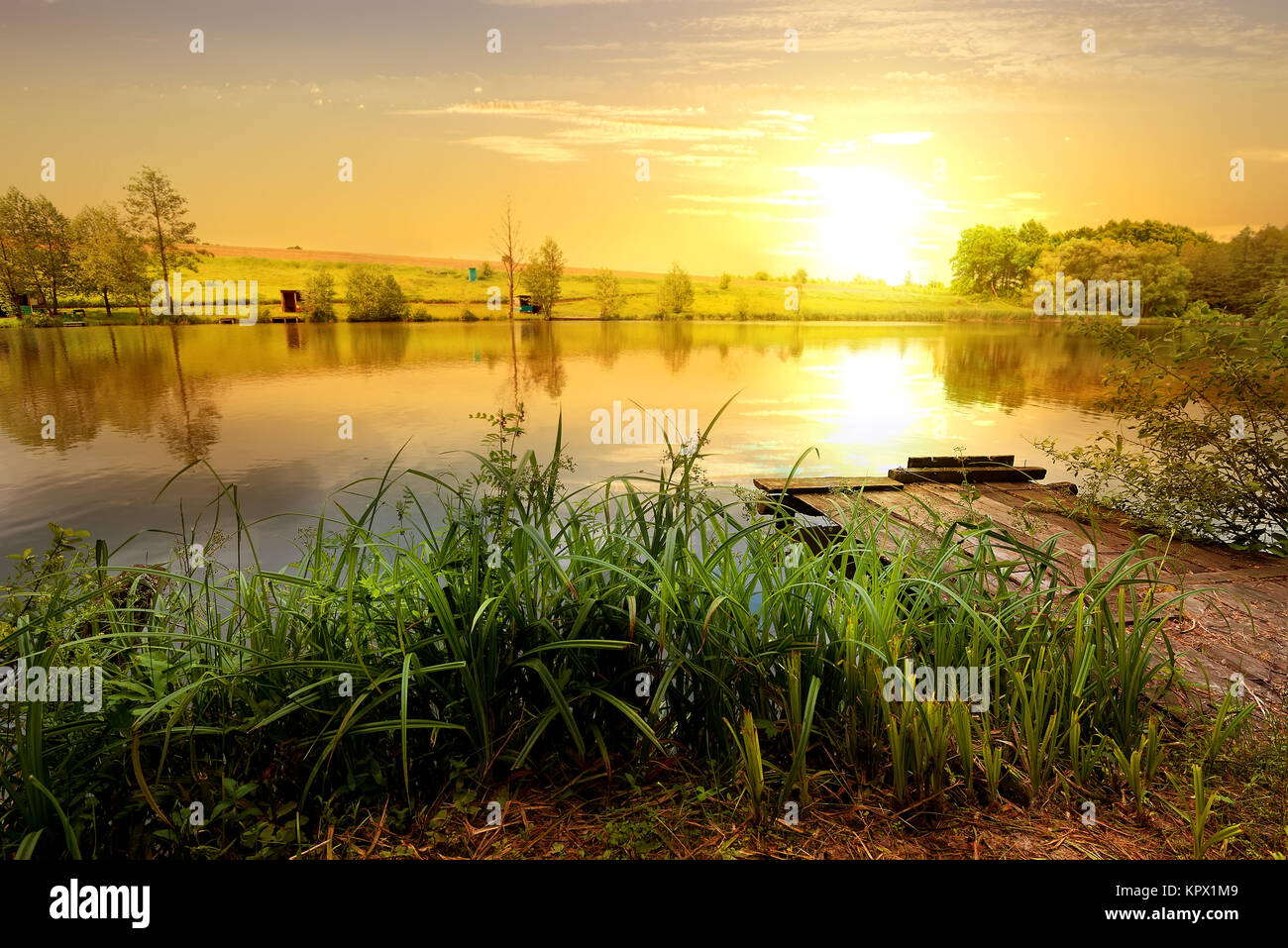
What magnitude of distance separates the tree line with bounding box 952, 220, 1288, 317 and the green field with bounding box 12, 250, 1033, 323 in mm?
2214

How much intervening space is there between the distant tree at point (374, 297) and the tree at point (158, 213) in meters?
6.42

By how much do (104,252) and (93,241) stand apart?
A: 1.51 feet

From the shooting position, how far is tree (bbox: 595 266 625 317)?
1203 inches

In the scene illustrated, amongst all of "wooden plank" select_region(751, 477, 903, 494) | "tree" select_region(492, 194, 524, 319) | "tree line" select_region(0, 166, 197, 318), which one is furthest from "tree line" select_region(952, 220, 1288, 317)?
"tree line" select_region(0, 166, 197, 318)

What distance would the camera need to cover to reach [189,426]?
13.2 metres

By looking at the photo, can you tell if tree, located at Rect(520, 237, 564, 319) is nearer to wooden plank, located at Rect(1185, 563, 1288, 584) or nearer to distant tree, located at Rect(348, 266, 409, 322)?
distant tree, located at Rect(348, 266, 409, 322)

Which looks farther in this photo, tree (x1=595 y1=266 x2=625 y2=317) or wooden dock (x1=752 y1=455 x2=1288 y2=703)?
tree (x1=595 y1=266 x2=625 y2=317)

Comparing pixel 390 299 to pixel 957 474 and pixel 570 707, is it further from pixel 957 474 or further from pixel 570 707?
pixel 570 707

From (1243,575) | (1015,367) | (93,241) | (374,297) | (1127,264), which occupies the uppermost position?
(93,241)

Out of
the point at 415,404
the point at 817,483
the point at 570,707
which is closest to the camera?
the point at 570,707

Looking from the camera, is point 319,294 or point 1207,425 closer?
point 1207,425

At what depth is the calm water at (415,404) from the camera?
9836 millimetres

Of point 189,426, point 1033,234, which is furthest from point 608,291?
point 189,426
